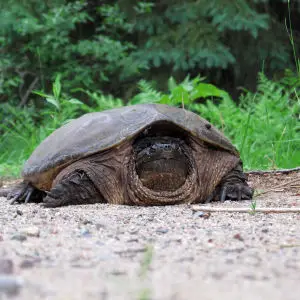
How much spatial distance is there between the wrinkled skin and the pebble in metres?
1.87

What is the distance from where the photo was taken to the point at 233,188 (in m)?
3.51

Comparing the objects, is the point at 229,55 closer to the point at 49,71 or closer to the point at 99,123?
the point at 49,71

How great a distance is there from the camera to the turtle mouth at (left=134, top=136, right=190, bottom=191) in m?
3.23

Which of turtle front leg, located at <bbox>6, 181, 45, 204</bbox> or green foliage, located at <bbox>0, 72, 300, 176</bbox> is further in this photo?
green foliage, located at <bbox>0, 72, 300, 176</bbox>

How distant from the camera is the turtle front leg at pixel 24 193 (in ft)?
12.1

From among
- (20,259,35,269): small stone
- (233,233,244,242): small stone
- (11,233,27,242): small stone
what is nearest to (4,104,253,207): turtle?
(11,233,27,242): small stone

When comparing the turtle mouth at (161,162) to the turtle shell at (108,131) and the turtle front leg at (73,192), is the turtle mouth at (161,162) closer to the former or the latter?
the turtle shell at (108,131)

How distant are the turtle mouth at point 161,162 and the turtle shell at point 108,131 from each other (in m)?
0.11

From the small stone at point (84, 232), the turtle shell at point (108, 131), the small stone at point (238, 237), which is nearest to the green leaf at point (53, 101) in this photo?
the turtle shell at point (108, 131)

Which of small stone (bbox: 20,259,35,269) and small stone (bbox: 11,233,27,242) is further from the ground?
small stone (bbox: 11,233,27,242)

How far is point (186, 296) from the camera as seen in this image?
3.83 feet

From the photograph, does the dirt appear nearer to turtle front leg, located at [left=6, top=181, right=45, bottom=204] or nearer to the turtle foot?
the turtle foot

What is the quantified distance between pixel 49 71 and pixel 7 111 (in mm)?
1070

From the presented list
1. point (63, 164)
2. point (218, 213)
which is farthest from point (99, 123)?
point (218, 213)
